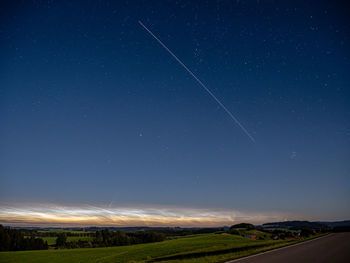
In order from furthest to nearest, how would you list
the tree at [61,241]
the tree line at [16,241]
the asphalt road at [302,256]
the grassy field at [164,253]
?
the tree at [61,241] < the tree line at [16,241] < the grassy field at [164,253] < the asphalt road at [302,256]

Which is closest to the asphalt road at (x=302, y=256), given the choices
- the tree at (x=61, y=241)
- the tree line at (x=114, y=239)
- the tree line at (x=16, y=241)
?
the tree line at (x=114, y=239)

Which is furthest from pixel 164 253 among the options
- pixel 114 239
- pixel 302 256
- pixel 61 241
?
pixel 61 241

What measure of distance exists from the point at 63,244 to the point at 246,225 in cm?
7640

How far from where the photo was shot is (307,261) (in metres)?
12.3

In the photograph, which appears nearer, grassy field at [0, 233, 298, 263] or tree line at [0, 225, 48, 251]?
grassy field at [0, 233, 298, 263]

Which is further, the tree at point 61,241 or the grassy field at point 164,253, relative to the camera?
the tree at point 61,241

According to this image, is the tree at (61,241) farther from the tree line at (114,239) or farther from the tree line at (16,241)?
the tree line at (16,241)

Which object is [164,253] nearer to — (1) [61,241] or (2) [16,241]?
(2) [16,241]

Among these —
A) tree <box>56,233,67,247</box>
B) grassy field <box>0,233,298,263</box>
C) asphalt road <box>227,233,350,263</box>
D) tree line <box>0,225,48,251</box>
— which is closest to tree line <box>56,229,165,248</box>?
tree <box>56,233,67,247</box>

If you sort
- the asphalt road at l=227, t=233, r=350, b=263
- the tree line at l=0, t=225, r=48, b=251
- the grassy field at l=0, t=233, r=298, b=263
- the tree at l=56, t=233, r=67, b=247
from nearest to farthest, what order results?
the asphalt road at l=227, t=233, r=350, b=263 → the grassy field at l=0, t=233, r=298, b=263 → the tree line at l=0, t=225, r=48, b=251 → the tree at l=56, t=233, r=67, b=247

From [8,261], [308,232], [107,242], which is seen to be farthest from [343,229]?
[107,242]

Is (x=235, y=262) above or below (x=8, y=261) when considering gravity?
above

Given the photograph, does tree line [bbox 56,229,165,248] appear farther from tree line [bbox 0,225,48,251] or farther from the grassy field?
the grassy field

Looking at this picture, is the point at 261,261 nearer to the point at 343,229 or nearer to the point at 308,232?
the point at 308,232
